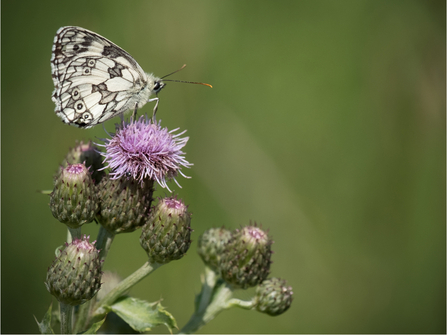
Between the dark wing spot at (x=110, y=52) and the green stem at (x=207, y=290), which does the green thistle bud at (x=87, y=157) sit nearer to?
the dark wing spot at (x=110, y=52)

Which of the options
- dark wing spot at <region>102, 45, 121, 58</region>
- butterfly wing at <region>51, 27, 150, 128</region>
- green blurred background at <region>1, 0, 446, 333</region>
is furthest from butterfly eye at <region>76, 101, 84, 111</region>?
green blurred background at <region>1, 0, 446, 333</region>

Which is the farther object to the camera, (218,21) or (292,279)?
(218,21)

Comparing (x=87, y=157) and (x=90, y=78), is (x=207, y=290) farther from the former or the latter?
(x=90, y=78)

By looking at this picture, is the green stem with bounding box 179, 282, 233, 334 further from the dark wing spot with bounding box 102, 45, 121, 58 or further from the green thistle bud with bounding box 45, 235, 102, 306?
the dark wing spot with bounding box 102, 45, 121, 58

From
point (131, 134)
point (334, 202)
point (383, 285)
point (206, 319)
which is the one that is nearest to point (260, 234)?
point (206, 319)

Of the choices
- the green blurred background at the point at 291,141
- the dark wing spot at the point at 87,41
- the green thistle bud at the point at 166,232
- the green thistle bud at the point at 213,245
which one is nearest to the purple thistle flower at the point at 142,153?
the green thistle bud at the point at 166,232

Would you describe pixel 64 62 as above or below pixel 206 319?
above

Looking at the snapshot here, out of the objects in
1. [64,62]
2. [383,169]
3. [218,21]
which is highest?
[218,21]

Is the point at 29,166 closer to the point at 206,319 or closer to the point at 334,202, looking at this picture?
the point at 206,319
